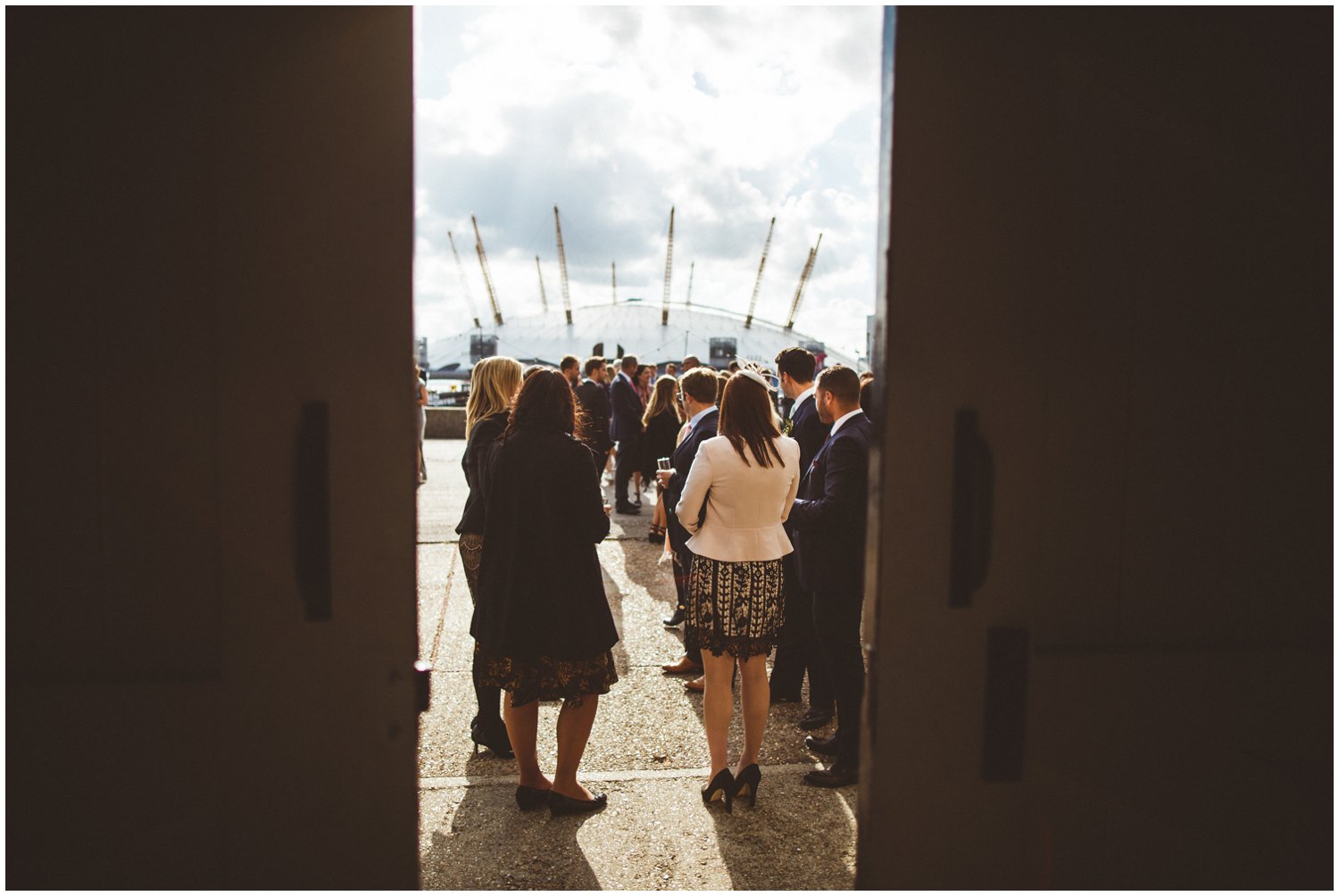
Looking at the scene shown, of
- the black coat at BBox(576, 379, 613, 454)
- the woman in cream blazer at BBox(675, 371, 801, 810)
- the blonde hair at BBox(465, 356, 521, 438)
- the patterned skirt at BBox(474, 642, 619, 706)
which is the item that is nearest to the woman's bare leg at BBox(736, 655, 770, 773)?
the woman in cream blazer at BBox(675, 371, 801, 810)

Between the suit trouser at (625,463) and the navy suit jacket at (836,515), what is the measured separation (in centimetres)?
600

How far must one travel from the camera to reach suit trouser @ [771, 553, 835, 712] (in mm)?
4305

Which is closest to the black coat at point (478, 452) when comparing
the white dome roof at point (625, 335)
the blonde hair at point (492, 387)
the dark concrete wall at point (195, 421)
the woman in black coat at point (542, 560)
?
the blonde hair at point (492, 387)

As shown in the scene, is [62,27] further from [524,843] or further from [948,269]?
[524,843]

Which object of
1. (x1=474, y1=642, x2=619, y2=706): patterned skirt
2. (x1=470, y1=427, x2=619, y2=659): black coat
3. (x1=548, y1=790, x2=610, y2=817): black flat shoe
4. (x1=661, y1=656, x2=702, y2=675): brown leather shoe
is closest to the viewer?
(x1=470, y1=427, x2=619, y2=659): black coat

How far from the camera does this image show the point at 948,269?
5.33 feet

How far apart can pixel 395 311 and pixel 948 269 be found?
1132 millimetres

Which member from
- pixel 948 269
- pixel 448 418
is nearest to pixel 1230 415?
pixel 948 269

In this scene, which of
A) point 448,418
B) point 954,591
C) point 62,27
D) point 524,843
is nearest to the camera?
point 62,27

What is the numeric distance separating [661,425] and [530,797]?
5030 millimetres

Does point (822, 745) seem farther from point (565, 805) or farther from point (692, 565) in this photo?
point (565, 805)

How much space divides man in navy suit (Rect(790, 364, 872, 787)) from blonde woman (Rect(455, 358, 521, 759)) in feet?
4.84

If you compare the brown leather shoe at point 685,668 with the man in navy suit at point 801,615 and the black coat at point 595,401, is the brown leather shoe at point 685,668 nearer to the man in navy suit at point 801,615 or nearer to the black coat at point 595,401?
the man in navy suit at point 801,615

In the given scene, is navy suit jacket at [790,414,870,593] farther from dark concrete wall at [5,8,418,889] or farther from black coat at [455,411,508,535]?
dark concrete wall at [5,8,418,889]
